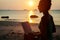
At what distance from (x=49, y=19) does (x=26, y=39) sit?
34 cm

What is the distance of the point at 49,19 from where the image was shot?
1.91m

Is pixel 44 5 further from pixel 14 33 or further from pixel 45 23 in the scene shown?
pixel 14 33

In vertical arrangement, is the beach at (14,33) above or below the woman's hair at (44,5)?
below

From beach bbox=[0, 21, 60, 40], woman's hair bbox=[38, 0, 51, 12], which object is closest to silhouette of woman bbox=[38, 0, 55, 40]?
woman's hair bbox=[38, 0, 51, 12]

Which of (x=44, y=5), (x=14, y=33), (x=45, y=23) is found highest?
(x=44, y=5)

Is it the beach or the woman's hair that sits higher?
the woman's hair

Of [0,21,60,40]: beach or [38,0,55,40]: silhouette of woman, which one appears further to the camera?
[0,21,60,40]: beach

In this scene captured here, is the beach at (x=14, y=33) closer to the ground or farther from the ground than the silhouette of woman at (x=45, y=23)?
closer to the ground

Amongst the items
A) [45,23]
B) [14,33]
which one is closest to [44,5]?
[45,23]

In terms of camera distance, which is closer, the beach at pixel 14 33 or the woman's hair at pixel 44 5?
the woman's hair at pixel 44 5

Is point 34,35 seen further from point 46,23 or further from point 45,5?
point 45,5

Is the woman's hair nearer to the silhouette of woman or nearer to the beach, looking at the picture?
the silhouette of woman

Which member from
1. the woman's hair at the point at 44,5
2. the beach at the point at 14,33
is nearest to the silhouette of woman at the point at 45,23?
the woman's hair at the point at 44,5

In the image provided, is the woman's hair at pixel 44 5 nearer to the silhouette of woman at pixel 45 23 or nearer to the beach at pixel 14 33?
the silhouette of woman at pixel 45 23
